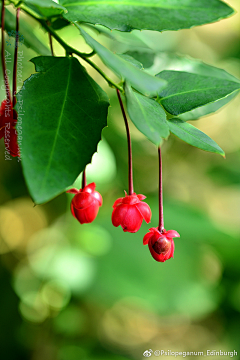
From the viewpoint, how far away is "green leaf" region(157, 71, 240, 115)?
0.62m

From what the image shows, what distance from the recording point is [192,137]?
57cm

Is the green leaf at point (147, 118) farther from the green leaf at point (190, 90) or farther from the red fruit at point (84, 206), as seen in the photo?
the red fruit at point (84, 206)

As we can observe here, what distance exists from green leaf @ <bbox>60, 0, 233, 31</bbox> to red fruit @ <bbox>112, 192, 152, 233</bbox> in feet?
1.11

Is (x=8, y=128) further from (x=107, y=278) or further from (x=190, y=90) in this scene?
(x=107, y=278)

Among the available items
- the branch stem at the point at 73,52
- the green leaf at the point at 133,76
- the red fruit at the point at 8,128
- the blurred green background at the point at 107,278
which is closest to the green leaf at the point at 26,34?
the branch stem at the point at 73,52

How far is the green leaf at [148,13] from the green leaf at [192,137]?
6.8 inches

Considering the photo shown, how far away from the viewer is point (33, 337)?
8.06 feet

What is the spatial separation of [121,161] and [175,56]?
1867 millimetres

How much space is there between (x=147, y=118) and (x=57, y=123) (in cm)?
15

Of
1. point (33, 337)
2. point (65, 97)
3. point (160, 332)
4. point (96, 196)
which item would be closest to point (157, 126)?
point (65, 97)

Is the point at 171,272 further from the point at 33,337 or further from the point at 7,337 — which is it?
the point at 7,337

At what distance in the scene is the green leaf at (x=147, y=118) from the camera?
17.7 inches

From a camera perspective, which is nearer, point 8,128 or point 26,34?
point 8,128

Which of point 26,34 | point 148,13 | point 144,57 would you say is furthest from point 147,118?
point 26,34
